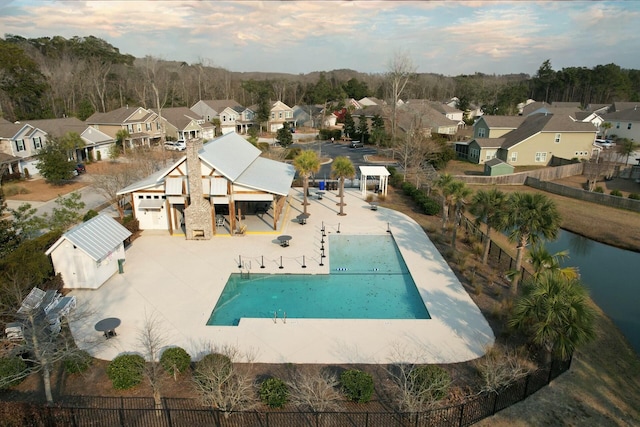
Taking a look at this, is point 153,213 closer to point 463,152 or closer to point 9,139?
point 9,139

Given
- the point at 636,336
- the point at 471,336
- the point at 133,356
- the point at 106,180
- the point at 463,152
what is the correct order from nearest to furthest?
1. the point at 133,356
2. the point at 471,336
3. the point at 636,336
4. the point at 106,180
5. the point at 463,152

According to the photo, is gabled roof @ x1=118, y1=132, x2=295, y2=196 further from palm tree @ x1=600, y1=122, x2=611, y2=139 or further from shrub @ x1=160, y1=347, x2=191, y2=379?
palm tree @ x1=600, y1=122, x2=611, y2=139

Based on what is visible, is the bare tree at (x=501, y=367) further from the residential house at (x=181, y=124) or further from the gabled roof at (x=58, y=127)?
the residential house at (x=181, y=124)

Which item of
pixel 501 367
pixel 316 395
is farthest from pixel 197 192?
pixel 501 367

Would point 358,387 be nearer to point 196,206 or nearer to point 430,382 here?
point 430,382

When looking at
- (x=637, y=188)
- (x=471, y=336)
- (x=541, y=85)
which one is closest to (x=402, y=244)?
(x=471, y=336)

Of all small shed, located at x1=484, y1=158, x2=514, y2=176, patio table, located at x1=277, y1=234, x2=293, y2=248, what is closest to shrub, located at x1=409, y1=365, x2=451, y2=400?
patio table, located at x1=277, y1=234, x2=293, y2=248
